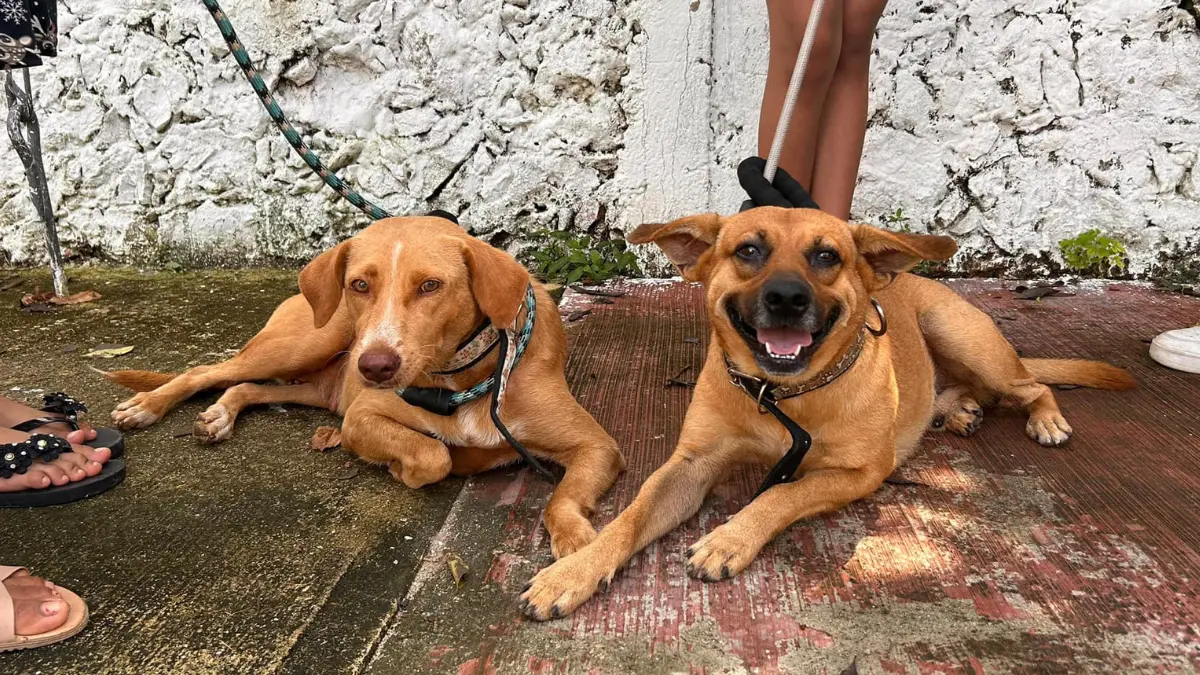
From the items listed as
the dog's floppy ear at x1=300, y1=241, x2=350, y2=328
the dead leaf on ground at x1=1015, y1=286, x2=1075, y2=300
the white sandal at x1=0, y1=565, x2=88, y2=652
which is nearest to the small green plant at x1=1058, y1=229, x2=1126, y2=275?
the dead leaf on ground at x1=1015, y1=286, x2=1075, y2=300

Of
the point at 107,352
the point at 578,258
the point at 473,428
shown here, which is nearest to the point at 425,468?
the point at 473,428

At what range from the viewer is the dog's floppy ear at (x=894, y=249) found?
2568 mm

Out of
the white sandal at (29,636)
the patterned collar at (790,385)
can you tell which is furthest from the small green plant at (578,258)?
the white sandal at (29,636)

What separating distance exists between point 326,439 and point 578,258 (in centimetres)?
260

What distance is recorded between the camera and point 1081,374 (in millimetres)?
3527

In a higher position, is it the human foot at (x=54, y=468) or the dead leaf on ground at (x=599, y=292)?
the human foot at (x=54, y=468)

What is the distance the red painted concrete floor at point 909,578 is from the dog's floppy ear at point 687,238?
0.71 m

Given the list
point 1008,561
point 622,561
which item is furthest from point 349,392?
point 1008,561

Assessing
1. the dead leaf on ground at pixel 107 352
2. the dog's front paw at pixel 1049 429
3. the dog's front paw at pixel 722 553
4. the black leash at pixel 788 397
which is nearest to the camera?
the dog's front paw at pixel 722 553

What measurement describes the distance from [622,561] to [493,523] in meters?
0.52

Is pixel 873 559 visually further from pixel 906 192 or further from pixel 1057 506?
pixel 906 192

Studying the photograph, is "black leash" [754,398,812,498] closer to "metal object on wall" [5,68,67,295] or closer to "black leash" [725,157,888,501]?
"black leash" [725,157,888,501]

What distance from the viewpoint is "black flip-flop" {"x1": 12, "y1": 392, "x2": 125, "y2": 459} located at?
291cm

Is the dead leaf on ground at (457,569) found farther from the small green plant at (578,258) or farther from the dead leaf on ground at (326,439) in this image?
the small green plant at (578,258)
